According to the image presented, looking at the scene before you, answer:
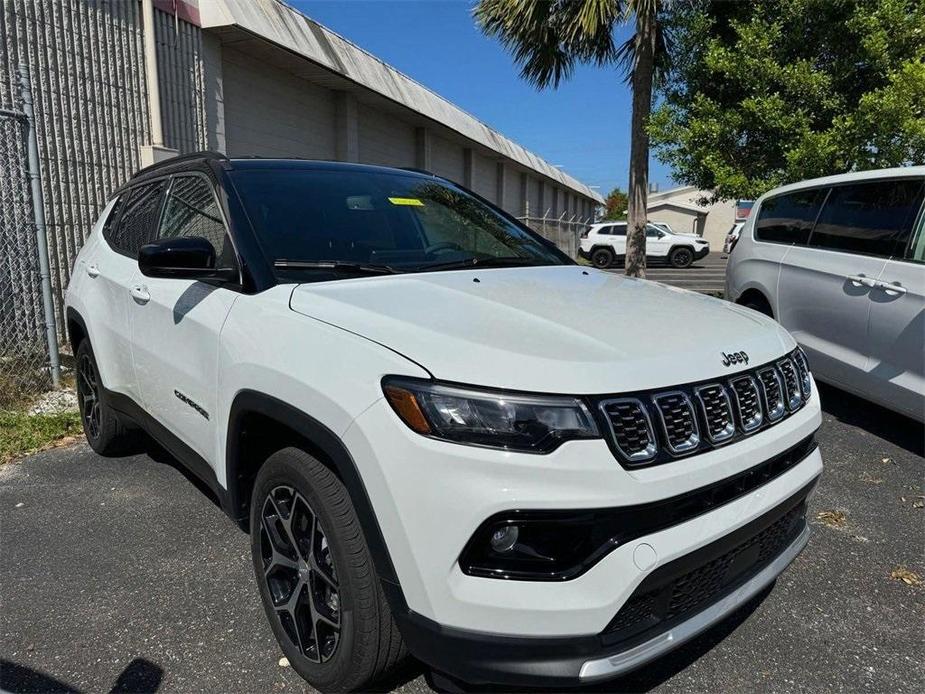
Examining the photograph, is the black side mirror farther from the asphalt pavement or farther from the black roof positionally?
the asphalt pavement

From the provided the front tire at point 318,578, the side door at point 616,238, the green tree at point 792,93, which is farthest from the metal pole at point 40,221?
the side door at point 616,238

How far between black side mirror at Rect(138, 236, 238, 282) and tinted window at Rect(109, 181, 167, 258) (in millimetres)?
1147

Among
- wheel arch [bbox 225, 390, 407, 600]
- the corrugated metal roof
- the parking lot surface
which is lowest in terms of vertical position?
the parking lot surface

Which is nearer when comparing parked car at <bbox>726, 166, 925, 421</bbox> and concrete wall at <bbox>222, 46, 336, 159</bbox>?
parked car at <bbox>726, 166, 925, 421</bbox>

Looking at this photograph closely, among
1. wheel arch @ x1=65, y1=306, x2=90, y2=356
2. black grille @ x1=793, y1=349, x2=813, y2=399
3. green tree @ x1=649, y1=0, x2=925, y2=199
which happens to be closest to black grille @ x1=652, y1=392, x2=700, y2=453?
black grille @ x1=793, y1=349, x2=813, y2=399

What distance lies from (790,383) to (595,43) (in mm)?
9530

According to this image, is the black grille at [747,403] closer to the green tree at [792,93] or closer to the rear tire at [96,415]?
the rear tire at [96,415]

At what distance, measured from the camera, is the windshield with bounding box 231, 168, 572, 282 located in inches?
101

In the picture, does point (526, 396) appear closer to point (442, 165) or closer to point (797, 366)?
point (797, 366)

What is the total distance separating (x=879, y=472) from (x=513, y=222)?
2603 mm

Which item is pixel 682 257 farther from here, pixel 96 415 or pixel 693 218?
pixel 693 218

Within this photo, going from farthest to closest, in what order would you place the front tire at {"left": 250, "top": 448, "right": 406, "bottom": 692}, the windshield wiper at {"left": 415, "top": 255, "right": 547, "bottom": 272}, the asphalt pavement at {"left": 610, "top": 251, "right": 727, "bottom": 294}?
the asphalt pavement at {"left": 610, "top": 251, "right": 727, "bottom": 294}, the windshield wiper at {"left": 415, "top": 255, "right": 547, "bottom": 272}, the front tire at {"left": 250, "top": 448, "right": 406, "bottom": 692}

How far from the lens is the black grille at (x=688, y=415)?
66.3 inches

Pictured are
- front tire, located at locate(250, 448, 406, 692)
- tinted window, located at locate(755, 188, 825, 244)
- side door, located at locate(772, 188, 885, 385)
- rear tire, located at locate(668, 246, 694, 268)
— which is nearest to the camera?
front tire, located at locate(250, 448, 406, 692)
